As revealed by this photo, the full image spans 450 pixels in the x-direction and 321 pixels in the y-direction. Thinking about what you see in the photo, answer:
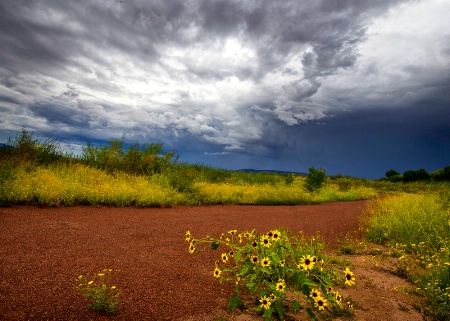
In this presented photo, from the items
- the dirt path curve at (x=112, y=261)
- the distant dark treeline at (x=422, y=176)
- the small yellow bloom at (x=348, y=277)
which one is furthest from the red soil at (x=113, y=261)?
the distant dark treeline at (x=422, y=176)

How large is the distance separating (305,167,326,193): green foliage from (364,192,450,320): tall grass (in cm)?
703

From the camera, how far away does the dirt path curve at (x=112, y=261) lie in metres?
3.00

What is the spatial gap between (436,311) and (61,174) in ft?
34.7

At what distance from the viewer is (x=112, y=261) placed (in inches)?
167

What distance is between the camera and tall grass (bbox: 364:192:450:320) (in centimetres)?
350

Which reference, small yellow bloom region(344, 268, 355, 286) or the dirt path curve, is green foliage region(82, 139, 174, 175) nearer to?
the dirt path curve

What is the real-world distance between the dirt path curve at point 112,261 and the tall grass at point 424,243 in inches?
43.0

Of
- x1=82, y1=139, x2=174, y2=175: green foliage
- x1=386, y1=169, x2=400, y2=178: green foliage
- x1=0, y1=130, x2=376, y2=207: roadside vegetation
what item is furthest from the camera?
x1=386, y1=169, x2=400, y2=178: green foliage

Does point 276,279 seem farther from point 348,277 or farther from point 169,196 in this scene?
point 169,196

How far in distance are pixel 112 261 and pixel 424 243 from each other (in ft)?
18.3

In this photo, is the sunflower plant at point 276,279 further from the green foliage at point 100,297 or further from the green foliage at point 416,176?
the green foliage at point 416,176

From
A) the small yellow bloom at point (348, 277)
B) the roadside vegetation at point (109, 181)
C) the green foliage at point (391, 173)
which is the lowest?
the small yellow bloom at point (348, 277)

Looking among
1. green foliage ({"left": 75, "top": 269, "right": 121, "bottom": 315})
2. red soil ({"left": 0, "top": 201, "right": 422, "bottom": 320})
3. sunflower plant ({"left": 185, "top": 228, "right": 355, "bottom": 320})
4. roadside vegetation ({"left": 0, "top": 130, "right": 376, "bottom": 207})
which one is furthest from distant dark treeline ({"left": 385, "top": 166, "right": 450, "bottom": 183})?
green foliage ({"left": 75, "top": 269, "right": 121, "bottom": 315})

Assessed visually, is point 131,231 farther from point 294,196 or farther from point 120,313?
point 294,196
